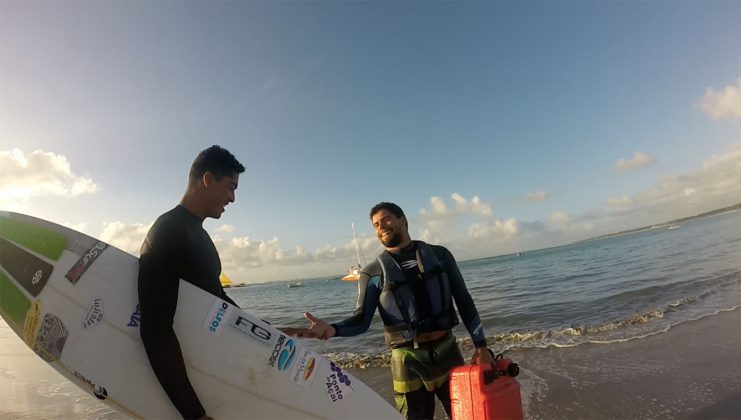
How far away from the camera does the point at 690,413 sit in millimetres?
4086

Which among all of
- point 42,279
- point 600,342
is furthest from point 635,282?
point 42,279

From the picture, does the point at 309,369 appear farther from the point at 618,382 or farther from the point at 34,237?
the point at 618,382

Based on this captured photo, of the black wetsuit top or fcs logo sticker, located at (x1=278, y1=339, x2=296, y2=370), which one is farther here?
fcs logo sticker, located at (x1=278, y1=339, x2=296, y2=370)

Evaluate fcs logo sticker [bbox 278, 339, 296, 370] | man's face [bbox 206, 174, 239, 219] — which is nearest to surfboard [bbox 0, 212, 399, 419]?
fcs logo sticker [bbox 278, 339, 296, 370]

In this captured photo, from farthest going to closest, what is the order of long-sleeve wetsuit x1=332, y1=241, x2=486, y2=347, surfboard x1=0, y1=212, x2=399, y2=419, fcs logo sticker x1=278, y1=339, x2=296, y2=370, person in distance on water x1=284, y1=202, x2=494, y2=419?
long-sleeve wetsuit x1=332, y1=241, x2=486, y2=347 → person in distance on water x1=284, y1=202, x2=494, y2=419 → fcs logo sticker x1=278, y1=339, x2=296, y2=370 → surfboard x1=0, y1=212, x2=399, y2=419

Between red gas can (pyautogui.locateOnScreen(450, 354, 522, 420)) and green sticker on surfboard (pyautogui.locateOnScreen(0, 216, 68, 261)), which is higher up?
green sticker on surfboard (pyautogui.locateOnScreen(0, 216, 68, 261))

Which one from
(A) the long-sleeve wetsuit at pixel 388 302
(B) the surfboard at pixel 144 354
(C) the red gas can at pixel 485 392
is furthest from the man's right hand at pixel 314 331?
(C) the red gas can at pixel 485 392

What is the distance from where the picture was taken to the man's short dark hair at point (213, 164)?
2629 mm

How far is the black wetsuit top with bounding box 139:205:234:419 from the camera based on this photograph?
2.02m

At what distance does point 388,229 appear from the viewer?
11.5 ft

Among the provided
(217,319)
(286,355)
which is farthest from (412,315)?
(217,319)

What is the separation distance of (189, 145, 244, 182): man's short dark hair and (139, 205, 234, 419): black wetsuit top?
50 centimetres

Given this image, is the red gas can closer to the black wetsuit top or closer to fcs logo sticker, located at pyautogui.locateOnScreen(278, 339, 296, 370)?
fcs logo sticker, located at pyautogui.locateOnScreen(278, 339, 296, 370)

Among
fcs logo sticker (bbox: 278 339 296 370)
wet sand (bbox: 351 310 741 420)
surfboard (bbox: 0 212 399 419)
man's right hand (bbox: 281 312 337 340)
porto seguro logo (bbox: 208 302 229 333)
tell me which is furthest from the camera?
wet sand (bbox: 351 310 741 420)
